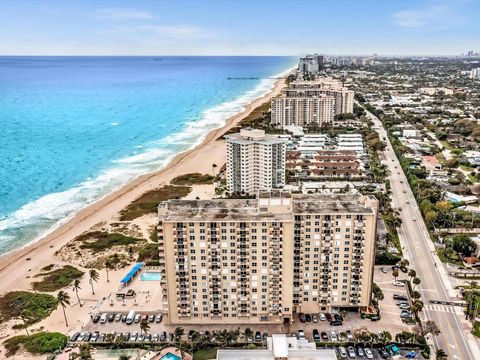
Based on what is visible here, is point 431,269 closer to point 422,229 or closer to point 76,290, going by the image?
point 422,229

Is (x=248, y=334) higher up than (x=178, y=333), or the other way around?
(x=178, y=333)

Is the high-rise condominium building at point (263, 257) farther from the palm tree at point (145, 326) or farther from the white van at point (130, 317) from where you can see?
the white van at point (130, 317)

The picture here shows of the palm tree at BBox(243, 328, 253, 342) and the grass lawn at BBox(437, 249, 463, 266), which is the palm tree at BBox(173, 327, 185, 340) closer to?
the palm tree at BBox(243, 328, 253, 342)

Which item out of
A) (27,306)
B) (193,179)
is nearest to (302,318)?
(27,306)

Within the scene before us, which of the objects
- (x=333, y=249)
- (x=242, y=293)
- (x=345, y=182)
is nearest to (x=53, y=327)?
(x=242, y=293)

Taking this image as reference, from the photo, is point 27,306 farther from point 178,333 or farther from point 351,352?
point 351,352

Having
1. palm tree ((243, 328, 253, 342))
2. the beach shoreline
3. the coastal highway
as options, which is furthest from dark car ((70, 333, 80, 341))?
the coastal highway
